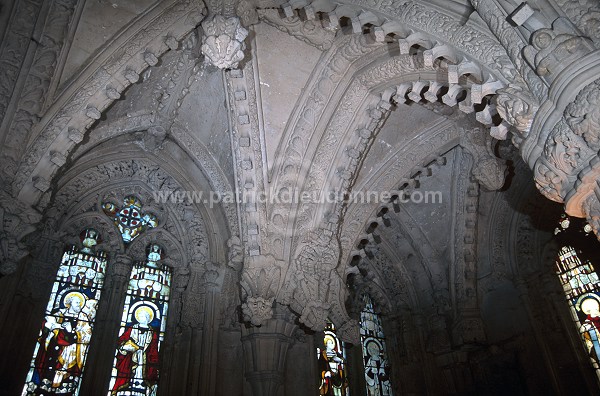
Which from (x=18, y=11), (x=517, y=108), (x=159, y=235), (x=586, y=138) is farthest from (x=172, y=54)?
(x=586, y=138)

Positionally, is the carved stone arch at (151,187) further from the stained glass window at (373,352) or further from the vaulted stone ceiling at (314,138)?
the stained glass window at (373,352)

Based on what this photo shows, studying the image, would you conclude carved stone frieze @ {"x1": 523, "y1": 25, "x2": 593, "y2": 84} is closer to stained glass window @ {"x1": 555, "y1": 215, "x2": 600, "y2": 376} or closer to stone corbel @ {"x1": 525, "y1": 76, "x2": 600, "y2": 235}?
stone corbel @ {"x1": 525, "y1": 76, "x2": 600, "y2": 235}

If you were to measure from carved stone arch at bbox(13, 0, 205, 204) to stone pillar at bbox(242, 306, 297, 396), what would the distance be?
270cm

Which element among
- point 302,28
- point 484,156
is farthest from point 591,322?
point 302,28

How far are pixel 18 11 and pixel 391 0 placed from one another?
3.39 meters

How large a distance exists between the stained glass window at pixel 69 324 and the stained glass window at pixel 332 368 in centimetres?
329

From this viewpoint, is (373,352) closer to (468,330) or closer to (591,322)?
(468,330)

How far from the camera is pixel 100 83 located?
16.7 feet

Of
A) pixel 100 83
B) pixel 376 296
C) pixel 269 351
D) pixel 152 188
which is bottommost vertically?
pixel 269 351

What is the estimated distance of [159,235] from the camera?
7461 mm

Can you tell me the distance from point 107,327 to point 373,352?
14.6 feet

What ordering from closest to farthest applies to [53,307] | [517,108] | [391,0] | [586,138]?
[586,138], [517,108], [391,0], [53,307]

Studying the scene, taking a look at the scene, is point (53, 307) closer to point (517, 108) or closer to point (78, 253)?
point (78, 253)

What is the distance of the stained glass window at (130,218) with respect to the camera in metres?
7.31
